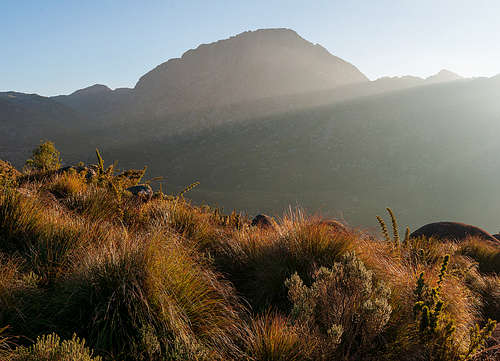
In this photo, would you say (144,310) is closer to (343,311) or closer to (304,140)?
(343,311)

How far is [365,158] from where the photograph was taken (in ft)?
298

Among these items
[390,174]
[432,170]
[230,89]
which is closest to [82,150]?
[230,89]

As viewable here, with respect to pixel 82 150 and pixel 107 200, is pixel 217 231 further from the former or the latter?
pixel 82 150

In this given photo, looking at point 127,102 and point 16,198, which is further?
point 127,102

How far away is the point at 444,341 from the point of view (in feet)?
8.72

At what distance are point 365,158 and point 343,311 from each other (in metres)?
93.8

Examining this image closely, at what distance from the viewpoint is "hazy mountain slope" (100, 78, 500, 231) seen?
73625 millimetres

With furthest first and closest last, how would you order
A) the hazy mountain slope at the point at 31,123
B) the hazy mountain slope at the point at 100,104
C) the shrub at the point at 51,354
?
the hazy mountain slope at the point at 100,104
the hazy mountain slope at the point at 31,123
the shrub at the point at 51,354

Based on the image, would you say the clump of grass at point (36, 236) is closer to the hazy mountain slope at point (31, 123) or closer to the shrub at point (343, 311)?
the shrub at point (343, 311)

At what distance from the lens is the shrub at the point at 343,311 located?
2557 millimetres

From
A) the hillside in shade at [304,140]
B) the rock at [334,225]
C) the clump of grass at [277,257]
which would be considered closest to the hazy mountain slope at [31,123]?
the hillside in shade at [304,140]

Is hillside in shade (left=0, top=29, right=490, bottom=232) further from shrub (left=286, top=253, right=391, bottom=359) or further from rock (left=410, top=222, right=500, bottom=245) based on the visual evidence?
shrub (left=286, top=253, right=391, bottom=359)

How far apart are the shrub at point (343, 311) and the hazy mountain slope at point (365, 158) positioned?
62.4 m

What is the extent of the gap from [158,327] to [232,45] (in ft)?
696
